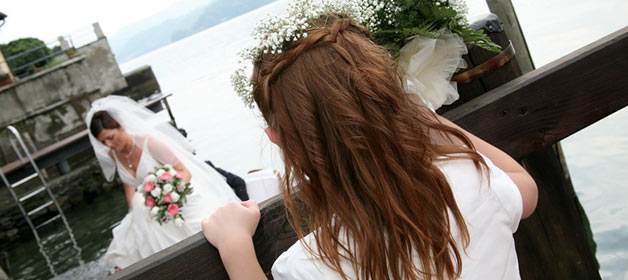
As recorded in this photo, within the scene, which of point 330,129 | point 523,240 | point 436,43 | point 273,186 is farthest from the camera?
point 273,186

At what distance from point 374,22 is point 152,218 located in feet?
12.8

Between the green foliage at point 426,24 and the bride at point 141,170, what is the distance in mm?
3712

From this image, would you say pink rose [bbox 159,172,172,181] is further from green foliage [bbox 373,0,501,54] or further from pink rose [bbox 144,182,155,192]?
green foliage [bbox 373,0,501,54]

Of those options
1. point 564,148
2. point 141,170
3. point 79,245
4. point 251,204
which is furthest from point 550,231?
point 79,245

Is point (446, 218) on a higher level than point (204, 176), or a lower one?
higher

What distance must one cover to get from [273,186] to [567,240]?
10.1 feet

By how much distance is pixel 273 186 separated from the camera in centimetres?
466

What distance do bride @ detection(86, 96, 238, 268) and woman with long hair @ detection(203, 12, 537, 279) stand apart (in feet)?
12.4

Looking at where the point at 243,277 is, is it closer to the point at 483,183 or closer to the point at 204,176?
the point at 483,183

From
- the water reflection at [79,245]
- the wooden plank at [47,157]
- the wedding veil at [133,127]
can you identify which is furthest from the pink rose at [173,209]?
the wooden plank at [47,157]

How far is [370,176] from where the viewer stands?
3.79 ft

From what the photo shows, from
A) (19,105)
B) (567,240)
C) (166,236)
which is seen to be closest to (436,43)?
(567,240)

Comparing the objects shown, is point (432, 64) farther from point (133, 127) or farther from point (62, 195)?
point (62, 195)

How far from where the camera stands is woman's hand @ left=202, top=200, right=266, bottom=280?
1.32m
